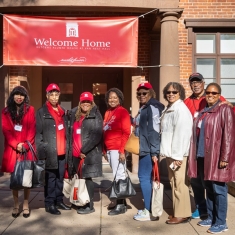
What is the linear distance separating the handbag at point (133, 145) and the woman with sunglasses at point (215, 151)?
799 millimetres

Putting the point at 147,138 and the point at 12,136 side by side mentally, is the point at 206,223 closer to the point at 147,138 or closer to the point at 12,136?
the point at 147,138

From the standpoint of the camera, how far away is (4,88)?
A: 28.6 ft

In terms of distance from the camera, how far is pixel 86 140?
5.16 m

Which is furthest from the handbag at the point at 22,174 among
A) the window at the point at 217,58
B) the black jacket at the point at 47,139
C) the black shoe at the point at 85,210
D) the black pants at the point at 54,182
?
the window at the point at 217,58

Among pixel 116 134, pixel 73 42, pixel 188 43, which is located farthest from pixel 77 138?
pixel 188 43

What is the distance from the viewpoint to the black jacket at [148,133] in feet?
16.0

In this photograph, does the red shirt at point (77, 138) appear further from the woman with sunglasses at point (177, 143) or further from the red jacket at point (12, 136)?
the woman with sunglasses at point (177, 143)

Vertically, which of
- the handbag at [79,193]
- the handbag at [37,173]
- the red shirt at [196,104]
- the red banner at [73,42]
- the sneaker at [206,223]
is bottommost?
the sneaker at [206,223]

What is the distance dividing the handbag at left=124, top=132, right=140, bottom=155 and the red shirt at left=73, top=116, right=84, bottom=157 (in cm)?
72

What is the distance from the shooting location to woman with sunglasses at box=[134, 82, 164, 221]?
4887mm

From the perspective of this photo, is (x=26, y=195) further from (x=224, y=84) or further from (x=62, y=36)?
(x=224, y=84)

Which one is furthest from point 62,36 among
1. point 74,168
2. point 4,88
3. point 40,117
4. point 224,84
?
point 224,84

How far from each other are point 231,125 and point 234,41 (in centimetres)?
500

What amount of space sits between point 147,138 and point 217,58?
4.69 meters
